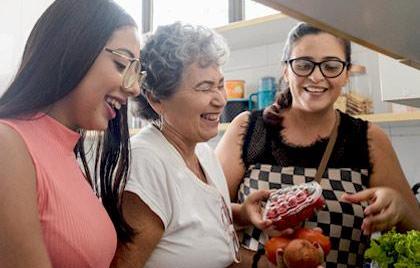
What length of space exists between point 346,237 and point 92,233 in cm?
65

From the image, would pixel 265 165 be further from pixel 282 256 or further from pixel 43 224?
pixel 43 224

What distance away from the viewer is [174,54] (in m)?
1.01

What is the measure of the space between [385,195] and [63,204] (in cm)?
65

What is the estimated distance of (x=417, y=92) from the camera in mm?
1226

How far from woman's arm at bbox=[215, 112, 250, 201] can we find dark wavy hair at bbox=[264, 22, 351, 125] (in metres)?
0.07

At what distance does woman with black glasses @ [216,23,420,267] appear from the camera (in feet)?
3.64

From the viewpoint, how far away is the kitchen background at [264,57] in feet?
4.37

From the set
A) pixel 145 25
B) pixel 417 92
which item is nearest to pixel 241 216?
pixel 417 92

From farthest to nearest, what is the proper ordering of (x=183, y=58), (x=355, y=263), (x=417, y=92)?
(x=417, y=92), (x=355, y=263), (x=183, y=58)

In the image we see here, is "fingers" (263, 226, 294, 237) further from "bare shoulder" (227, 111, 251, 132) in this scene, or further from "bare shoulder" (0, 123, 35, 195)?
"bare shoulder" (0, 123, 35, 195)

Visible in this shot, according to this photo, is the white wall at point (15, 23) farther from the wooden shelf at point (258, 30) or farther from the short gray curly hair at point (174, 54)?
the short gray curly hair at point (174, 54)

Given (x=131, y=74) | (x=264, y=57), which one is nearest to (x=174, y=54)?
(x=131, y=74)

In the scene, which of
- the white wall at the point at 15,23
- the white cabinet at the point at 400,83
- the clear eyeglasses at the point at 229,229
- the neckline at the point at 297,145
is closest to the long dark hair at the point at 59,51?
the clear eyeglasses at the point at 229,229

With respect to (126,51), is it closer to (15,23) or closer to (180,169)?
(180,169)
